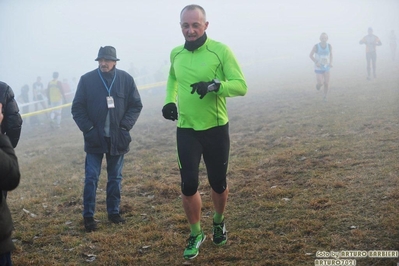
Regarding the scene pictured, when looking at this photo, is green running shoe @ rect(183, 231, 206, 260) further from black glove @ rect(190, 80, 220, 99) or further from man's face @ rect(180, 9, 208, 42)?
man's face @ rect(180, 9, 208, 42)

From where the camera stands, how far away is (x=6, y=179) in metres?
2.74

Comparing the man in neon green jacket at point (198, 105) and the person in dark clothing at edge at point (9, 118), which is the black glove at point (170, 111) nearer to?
the man in neon green jacket at point (198, 105)

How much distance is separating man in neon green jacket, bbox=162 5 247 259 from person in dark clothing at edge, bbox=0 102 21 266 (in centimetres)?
202

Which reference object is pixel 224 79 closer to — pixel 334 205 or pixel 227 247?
pixel 227 247

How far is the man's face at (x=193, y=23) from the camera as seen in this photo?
4.61 metres

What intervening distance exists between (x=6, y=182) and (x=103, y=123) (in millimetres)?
3339

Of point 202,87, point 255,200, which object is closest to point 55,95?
point 255,200

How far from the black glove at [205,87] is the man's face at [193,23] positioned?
0.53m

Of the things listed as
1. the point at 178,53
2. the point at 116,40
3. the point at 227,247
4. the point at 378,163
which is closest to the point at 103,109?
the point at 178,53

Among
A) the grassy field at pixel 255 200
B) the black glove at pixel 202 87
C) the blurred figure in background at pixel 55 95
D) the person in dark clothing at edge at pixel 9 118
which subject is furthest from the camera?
the blurred figure in background at pixel 55 95

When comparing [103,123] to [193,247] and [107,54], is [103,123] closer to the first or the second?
[107,54]

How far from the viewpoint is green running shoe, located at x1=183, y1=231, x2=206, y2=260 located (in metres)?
4.71

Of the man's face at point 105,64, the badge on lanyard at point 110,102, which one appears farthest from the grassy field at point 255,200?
the man's face at point 105,64

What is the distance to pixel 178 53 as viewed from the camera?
15.9 feet
